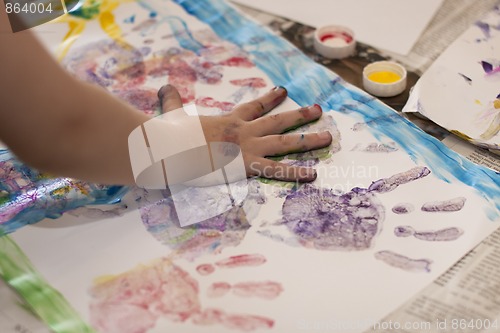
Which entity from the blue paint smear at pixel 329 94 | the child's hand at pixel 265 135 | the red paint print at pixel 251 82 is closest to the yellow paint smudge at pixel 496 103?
the blue paint smear at pixel 329 94

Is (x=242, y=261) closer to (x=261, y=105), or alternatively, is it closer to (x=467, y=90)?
(x=261, y=105)

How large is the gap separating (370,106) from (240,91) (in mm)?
218

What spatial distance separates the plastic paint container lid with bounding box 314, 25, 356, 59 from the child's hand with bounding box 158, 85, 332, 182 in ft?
0.62

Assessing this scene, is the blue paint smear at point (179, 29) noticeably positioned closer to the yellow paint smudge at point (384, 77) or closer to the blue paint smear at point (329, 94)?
the blue paint smear at point (329, 94)

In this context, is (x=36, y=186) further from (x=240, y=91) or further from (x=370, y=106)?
(x=370, y=106)

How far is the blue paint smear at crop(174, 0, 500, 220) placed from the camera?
0.84 m

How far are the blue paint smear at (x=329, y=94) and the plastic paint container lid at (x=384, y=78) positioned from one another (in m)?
0.02

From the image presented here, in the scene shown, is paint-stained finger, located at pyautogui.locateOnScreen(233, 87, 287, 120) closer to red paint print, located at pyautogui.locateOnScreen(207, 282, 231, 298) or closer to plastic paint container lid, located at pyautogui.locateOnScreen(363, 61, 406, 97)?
plastic paint container lid, located at pyautogui.locateOnScreen(363, 61, 406, 97)

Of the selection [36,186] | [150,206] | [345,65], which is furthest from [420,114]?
[36,186]

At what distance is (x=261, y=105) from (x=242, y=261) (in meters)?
0.30

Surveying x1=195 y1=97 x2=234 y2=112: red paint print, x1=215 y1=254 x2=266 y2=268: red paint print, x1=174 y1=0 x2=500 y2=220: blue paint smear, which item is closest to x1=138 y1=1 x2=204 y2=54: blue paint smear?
x1=174 y1=0 x2=500 y2=220: blue paint smear

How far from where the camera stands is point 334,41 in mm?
1122

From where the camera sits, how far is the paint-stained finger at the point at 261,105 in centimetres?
94

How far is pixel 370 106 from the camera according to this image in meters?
0.97
